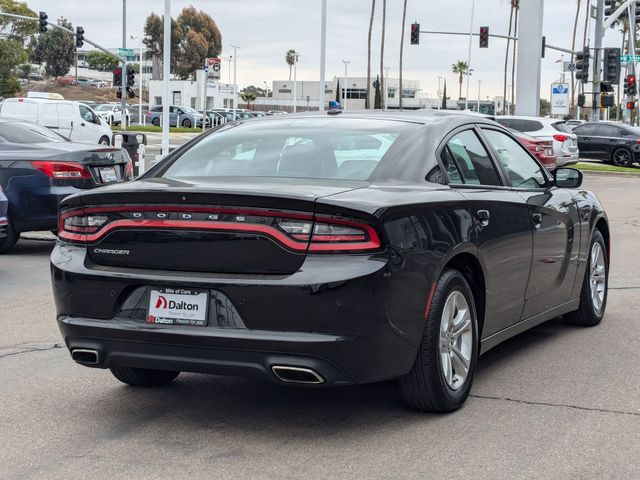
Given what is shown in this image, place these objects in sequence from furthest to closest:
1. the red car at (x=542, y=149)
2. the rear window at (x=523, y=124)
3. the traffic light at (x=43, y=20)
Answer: the traffic light at (x=43, y=20) → the rear window at (x=523, y=124) → the red car at (x=542, y=149)

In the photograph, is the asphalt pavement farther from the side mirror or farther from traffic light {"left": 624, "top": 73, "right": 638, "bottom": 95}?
traffic light {"left": 624, "top": 73, "right": 638, "bottom": 95}

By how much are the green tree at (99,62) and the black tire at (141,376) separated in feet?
562

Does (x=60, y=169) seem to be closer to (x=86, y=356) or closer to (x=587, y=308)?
(x=587, y=308)

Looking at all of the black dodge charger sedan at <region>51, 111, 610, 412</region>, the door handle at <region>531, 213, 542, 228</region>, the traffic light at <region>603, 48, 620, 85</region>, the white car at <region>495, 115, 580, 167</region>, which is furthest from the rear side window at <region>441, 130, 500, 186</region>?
the traffic light at <region>603, 48, 620, 85</region>

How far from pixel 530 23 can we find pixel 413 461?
3098 cm

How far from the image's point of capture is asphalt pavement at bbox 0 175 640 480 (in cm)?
444

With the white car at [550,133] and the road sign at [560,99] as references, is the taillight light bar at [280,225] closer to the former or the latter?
the white car at [550,133]

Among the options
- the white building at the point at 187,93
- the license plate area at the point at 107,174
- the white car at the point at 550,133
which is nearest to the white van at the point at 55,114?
the white car at the point at 550,133

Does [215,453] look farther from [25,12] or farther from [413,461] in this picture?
[25,12]

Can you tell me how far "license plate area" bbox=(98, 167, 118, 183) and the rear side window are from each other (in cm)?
683

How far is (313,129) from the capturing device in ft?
18.9

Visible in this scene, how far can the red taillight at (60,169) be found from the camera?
11.9m

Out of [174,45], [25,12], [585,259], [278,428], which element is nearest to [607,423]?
[278,428]

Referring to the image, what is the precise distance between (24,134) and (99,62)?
6750 inches
